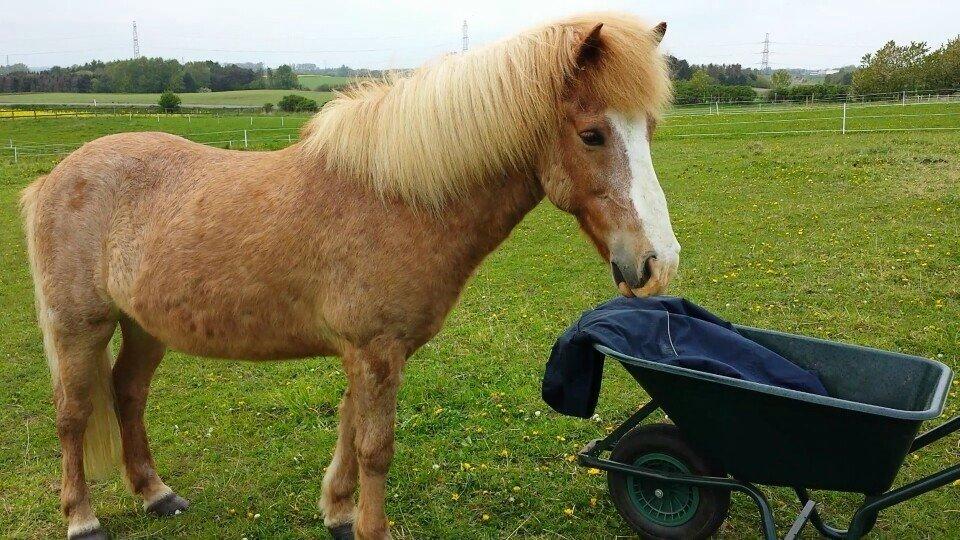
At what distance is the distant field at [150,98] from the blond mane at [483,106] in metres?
39.6

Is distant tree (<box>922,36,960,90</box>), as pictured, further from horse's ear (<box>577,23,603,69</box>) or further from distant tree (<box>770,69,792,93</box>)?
horse's ear (<box>577,23,603,69</box>)

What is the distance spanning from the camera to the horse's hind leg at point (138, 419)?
3611 millimetres

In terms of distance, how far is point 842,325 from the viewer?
5734 mm

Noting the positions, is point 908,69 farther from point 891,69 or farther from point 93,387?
point 93,387

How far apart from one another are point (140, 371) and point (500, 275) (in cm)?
488

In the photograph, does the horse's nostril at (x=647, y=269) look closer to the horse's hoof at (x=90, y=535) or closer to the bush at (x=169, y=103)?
the horse's hoof at (x=90, y=535)

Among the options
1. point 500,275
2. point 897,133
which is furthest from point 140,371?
point 897,133

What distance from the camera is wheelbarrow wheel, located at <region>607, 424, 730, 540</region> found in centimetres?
300

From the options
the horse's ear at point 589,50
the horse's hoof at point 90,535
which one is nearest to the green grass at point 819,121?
the horse's ear at point 589,50

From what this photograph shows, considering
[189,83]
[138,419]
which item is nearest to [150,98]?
[189,83]

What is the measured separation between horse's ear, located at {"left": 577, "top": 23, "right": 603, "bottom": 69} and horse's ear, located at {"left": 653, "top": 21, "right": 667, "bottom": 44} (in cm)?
34

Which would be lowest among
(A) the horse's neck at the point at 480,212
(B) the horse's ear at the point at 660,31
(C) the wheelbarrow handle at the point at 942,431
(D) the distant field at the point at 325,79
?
(C) the wheelbarrow handle at the point at 942,431

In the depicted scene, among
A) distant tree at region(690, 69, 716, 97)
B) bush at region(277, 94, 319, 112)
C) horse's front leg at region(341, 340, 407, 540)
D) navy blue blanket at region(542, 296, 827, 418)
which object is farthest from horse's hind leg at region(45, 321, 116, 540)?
distant tree at region(690, 69, 716, 97)

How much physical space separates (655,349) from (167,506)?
9.11 feet
